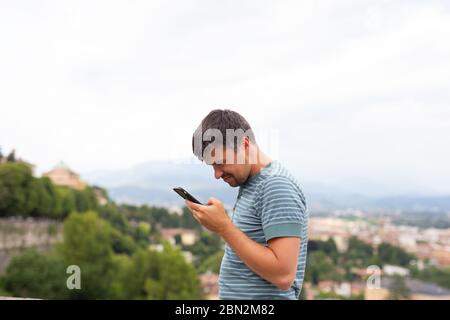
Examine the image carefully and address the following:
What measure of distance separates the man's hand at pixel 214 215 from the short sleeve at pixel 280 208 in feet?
0.20

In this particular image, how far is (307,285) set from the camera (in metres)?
31.9

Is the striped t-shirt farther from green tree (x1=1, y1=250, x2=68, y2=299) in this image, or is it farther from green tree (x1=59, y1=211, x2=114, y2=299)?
green tree (x1=59, y1=211, x2=114, y2=299)

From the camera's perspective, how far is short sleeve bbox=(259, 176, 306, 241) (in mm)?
1008

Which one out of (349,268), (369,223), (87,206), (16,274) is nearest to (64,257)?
(16,274)

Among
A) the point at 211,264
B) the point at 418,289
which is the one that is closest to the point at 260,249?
the point at 418,289

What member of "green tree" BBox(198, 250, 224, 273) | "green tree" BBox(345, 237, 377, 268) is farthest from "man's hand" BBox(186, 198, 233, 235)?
"green tree" BBox(345, 237, 377, 268)

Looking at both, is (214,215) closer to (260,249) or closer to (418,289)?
(260,249)

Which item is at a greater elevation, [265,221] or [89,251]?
[265,221]

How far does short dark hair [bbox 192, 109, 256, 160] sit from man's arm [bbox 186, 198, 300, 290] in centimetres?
11

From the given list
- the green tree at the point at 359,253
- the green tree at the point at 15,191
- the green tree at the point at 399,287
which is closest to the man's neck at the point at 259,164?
the green tree at the point at 15,191

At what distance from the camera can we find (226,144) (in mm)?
1049

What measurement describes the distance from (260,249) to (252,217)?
0.24 ft

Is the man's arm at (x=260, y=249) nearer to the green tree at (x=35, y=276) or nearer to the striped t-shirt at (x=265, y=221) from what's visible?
the striped t-shirt at (x=265, y=221)
